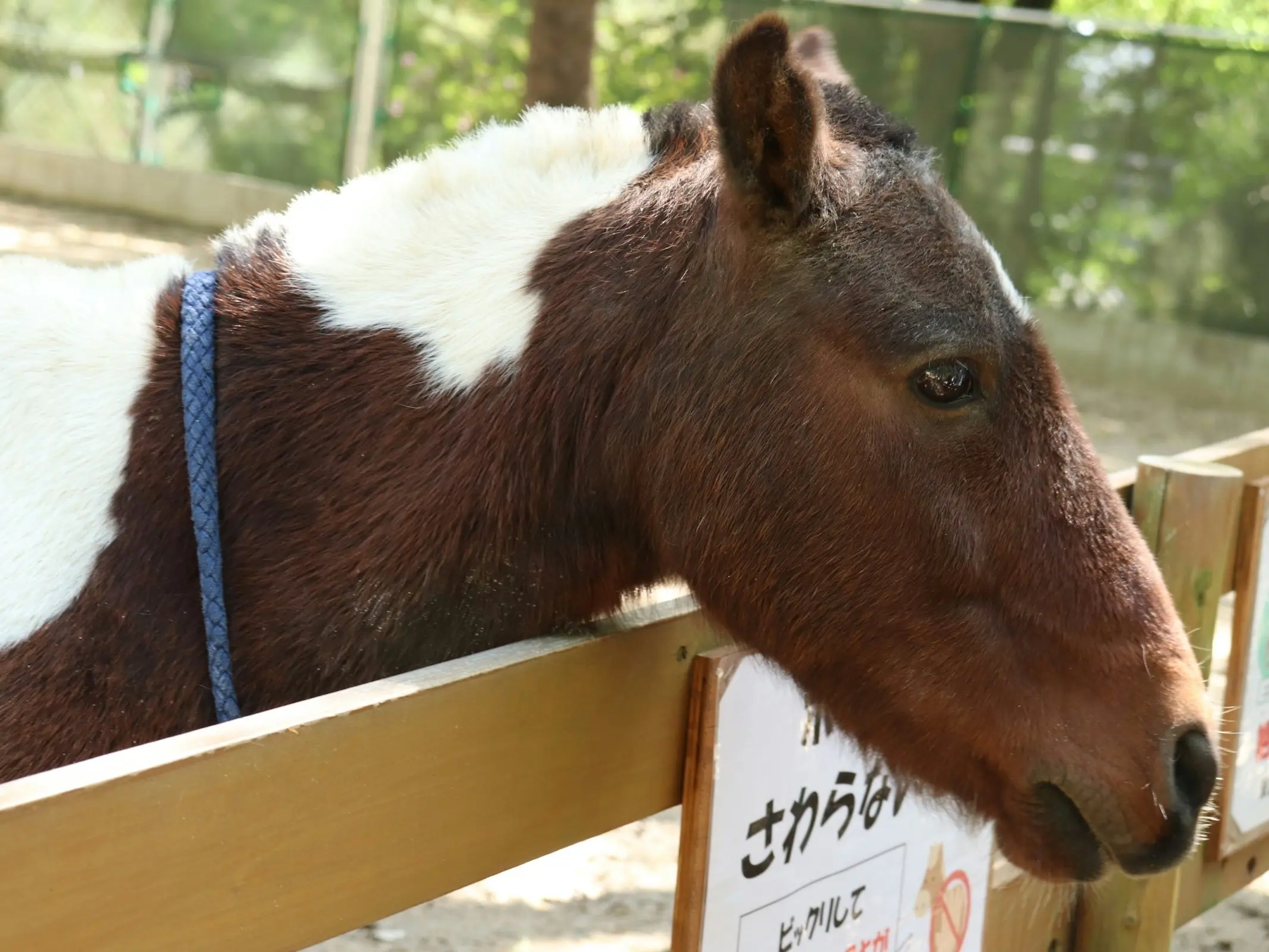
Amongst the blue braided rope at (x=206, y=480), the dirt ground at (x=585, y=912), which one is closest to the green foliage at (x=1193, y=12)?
the dirt ground at (x=585, y=912)

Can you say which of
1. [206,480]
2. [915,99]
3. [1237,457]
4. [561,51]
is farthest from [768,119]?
[915,99]

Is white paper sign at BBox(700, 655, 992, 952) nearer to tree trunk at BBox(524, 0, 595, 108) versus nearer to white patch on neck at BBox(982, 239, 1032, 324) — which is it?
white patch on neck at BBox(982, 239, 1032, 324)

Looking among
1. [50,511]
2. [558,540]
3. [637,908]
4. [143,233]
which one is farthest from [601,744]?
[143,233]

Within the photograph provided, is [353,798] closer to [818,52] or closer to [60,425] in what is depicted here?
[60,425]

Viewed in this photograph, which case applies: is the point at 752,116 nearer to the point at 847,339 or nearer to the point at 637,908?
the point at 847,339

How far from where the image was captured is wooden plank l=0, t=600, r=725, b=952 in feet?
3.90

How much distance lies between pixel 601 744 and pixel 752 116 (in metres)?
0.87

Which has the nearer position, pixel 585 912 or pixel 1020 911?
pixel 1020 911

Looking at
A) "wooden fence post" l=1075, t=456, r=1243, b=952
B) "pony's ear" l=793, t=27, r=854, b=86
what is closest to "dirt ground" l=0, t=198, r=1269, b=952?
"wooden fence post" l=1075, t=456, r=1243, b=952

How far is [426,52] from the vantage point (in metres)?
12.8

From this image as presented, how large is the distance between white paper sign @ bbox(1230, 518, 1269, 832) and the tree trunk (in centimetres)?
446

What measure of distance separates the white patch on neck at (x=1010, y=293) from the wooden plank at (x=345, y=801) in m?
0.63

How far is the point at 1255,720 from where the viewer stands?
326cm

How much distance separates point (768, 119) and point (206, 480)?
90cm
